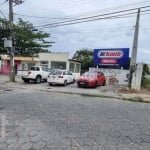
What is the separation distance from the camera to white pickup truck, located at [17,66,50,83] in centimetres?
2534

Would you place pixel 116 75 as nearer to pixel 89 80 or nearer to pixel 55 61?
pixel 89 80

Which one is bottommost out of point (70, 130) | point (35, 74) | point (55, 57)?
point (70, 130)

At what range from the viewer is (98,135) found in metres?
6.89

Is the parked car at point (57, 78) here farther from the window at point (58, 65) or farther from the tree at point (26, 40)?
the tree at point (26, 40)

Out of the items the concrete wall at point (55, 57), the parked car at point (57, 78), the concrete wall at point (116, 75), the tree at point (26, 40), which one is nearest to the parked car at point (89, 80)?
the parked car at point (57, 78)

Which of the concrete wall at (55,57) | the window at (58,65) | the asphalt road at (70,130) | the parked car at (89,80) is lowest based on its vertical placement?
the asphalt road at (70,130)

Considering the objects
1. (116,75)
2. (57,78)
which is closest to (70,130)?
(57,78)

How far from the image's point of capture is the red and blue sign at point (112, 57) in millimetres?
27359

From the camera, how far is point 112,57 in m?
28.1

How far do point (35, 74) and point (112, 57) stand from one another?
8823mm

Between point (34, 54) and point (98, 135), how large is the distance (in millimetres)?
40960

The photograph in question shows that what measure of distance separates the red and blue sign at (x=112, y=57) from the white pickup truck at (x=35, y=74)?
6.25 meters

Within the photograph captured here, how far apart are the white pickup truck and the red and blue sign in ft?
20.5

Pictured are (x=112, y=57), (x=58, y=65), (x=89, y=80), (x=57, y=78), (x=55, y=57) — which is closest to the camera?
(x=89, y=80)
